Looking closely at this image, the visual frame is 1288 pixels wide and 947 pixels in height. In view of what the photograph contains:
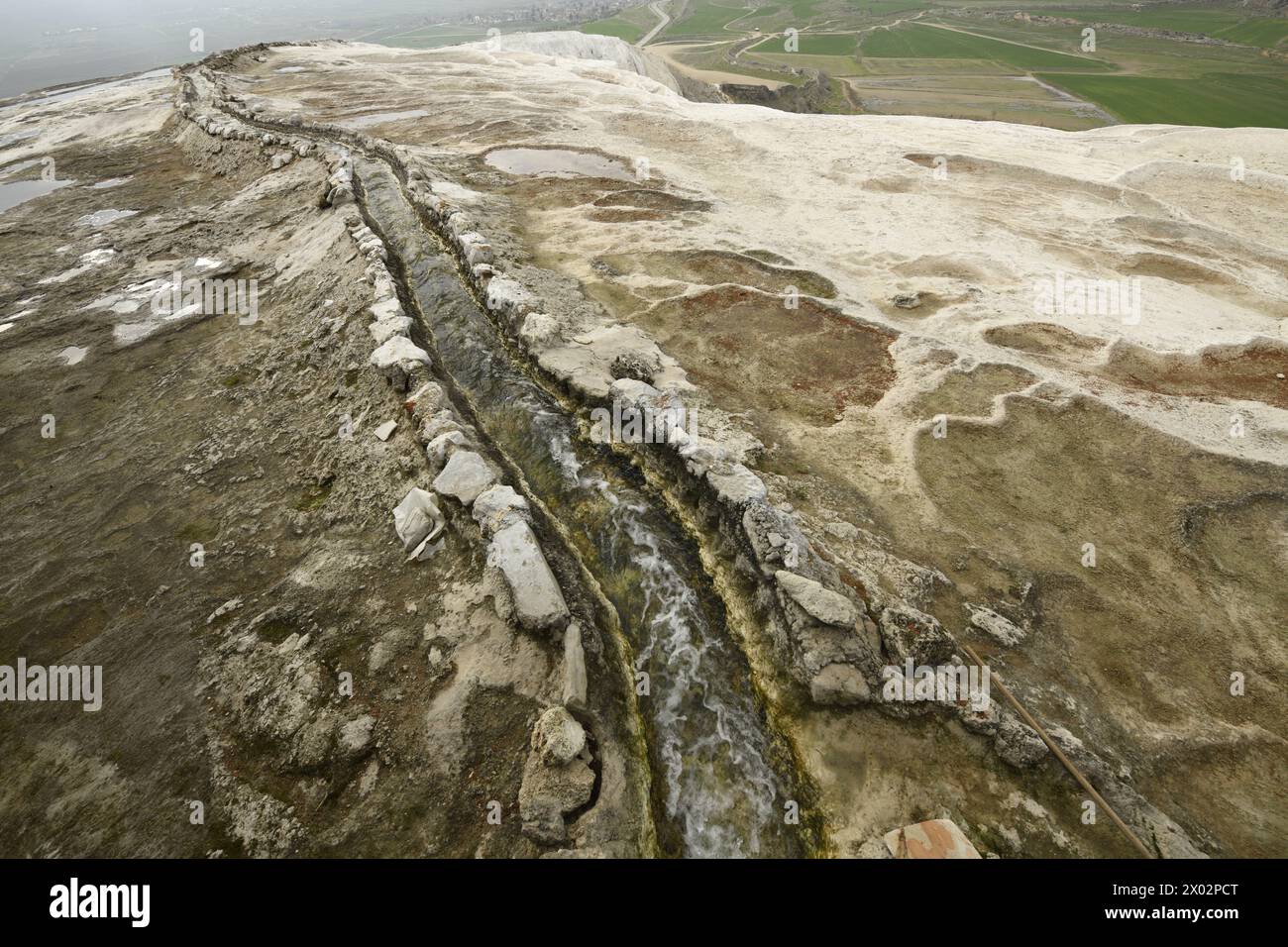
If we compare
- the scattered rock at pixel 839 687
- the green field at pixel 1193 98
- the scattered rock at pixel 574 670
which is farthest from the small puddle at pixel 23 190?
the green field at pixel 1193 98

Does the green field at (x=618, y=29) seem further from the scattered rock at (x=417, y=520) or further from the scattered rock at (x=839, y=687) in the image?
the scattered rock at (x=839, y=687)

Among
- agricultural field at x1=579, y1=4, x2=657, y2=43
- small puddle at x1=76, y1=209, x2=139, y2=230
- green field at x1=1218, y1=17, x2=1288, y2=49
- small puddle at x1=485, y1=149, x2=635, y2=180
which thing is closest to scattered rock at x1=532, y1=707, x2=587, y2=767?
→ small puddle at x1=485, y1=149, x2=635, y2=180

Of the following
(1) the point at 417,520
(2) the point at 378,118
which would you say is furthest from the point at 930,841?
(2) the point at 378,118

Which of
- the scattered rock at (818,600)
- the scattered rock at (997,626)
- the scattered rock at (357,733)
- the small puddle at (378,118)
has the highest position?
the small puddle at (378,118)

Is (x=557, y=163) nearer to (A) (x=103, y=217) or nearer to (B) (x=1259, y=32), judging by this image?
(A) (x=103, y=217)

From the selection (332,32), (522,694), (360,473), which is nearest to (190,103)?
(360,473)

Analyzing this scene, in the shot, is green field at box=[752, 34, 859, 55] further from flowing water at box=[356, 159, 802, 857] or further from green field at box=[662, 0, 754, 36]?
flowing water at box=[356, 159, 802, 857]
